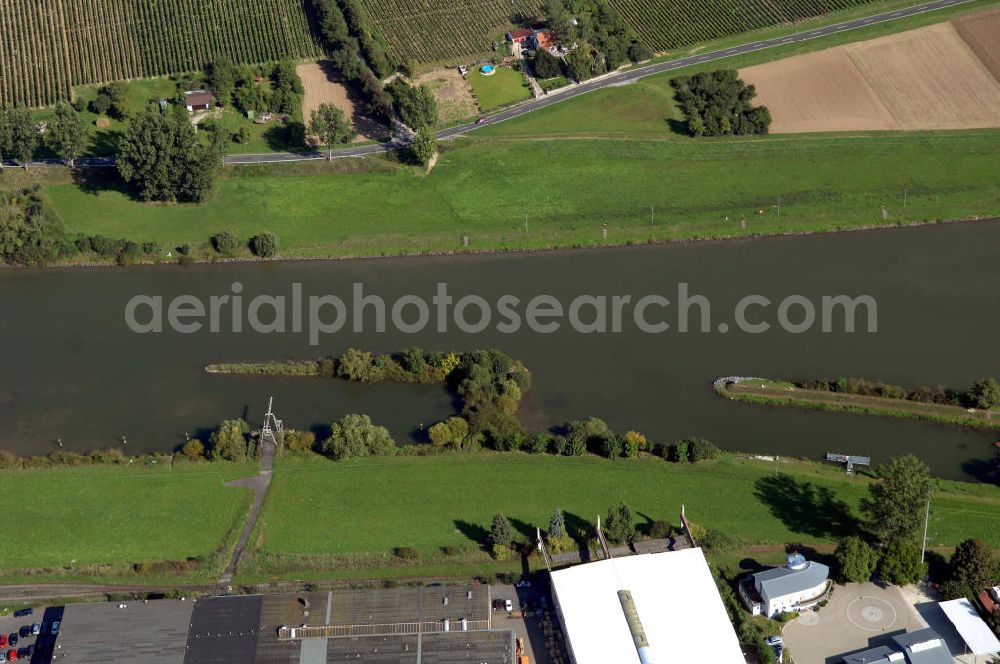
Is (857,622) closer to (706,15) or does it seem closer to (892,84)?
(892,84)

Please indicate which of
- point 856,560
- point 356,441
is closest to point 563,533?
point 356,441

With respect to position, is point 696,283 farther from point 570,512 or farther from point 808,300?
point 570,512

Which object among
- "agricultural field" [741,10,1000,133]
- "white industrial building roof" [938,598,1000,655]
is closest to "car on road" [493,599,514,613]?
"white industrial building roof" [938,598,1000,655]

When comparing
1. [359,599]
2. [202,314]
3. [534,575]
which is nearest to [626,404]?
[534,575]

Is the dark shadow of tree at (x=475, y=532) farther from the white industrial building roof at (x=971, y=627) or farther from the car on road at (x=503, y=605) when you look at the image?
the white industrial building roof at (x=971, y=627)

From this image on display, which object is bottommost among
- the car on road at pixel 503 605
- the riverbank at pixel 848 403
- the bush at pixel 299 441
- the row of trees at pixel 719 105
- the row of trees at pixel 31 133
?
the car on road at pixel 503 605

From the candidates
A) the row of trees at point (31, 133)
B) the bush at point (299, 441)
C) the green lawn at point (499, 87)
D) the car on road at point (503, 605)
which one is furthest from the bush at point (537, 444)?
the row of trees at point (31, 133)
